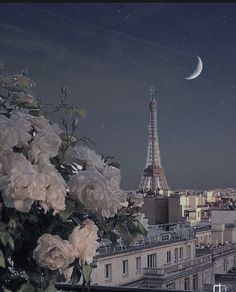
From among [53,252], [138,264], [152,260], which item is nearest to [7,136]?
[53,252]

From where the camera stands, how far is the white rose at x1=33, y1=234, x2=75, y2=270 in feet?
1.85

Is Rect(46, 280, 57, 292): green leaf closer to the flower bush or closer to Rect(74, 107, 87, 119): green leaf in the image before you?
the flower bush

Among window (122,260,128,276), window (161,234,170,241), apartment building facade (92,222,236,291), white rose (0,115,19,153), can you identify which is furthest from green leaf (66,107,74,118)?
window (161,234,170,241)

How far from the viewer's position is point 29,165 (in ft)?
1.87

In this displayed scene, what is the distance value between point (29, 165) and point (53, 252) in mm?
92

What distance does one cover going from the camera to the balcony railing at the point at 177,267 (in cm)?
437

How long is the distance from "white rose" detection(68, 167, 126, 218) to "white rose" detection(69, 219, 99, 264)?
0.9 inches

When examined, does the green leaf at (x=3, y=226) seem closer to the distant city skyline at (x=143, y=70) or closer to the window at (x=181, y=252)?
the distant city skyline at (x=143, y=70)

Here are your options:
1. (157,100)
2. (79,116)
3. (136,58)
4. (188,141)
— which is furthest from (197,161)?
(79,116)

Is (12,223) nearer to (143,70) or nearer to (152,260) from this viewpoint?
(152,260)

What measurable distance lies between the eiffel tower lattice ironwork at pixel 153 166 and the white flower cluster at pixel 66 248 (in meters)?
4.61

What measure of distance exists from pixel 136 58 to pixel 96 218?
449 cm

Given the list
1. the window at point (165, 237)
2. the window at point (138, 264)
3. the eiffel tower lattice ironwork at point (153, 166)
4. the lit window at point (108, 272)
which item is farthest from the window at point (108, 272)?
the eiffel tower lattice ironwork at point (153, 166)

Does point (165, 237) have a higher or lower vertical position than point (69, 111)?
higher
